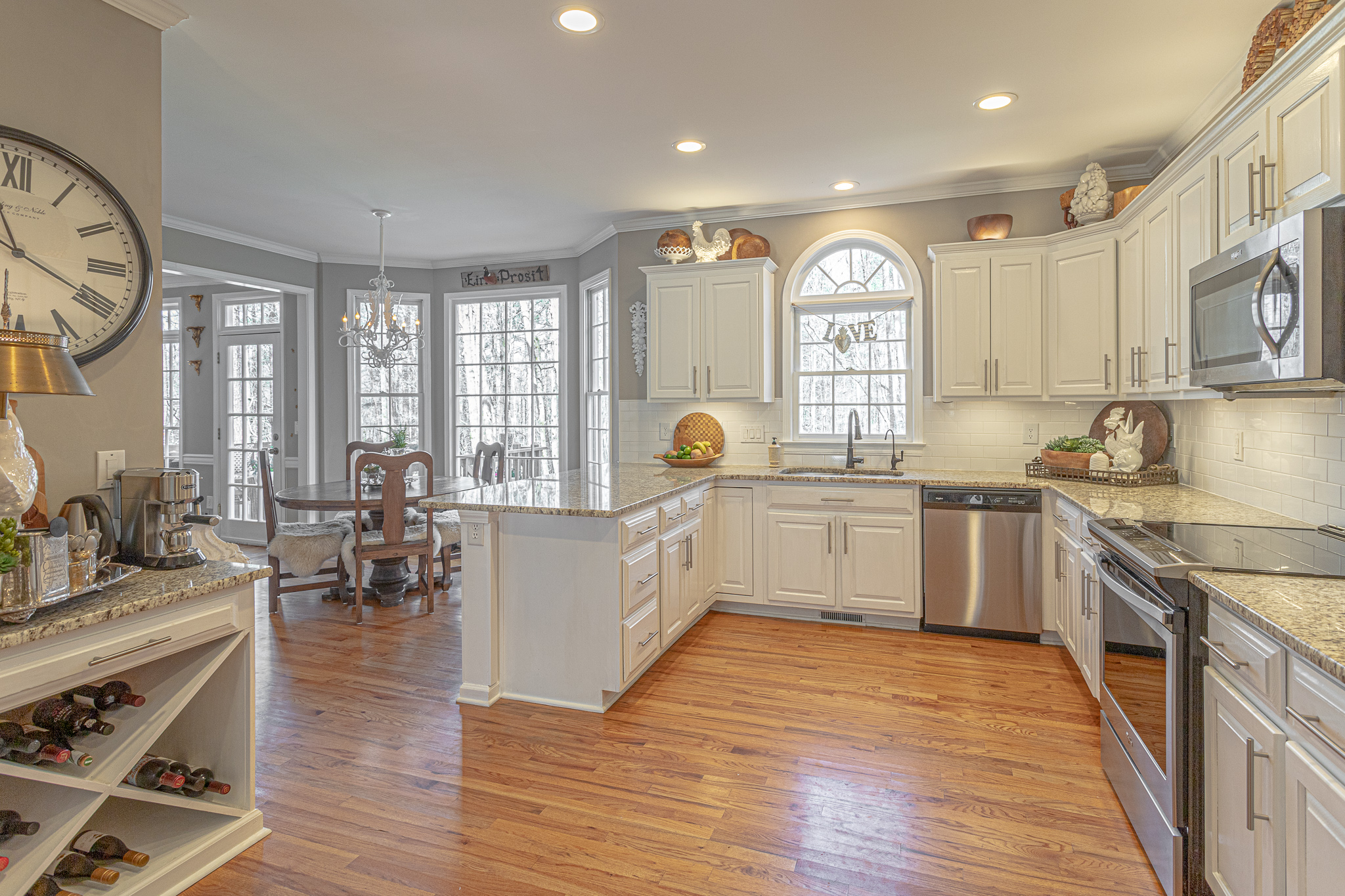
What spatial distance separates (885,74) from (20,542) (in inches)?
127

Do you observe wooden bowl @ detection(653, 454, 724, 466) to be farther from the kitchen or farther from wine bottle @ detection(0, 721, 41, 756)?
wine bottle @ detection(0, 721, 41, 756)

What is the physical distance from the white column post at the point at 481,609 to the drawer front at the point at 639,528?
568 millimetres

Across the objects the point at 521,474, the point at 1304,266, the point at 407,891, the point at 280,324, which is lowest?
the point at 407,891

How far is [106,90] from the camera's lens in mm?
2250

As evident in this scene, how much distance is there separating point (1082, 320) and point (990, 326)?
471mm

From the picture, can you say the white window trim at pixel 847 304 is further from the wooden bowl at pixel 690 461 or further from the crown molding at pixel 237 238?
the crown molding at pixel 237 238

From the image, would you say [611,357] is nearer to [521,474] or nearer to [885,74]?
[521,474]

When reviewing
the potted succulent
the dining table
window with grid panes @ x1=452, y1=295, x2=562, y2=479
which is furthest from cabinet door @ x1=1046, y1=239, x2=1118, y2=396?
window with grid panes @ x1=452, y1=295, x2=562, y2=479

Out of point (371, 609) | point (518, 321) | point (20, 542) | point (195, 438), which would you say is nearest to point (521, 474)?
point (518, 321)

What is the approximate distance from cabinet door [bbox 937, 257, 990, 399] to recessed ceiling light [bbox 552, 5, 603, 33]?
8.44 feet

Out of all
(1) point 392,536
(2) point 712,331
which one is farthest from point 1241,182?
(1) point 392,536

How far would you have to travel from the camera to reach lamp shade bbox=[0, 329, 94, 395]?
1608 millimetres

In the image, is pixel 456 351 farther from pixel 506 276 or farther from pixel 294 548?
pixel 294 548

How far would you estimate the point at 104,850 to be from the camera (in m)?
1.81
